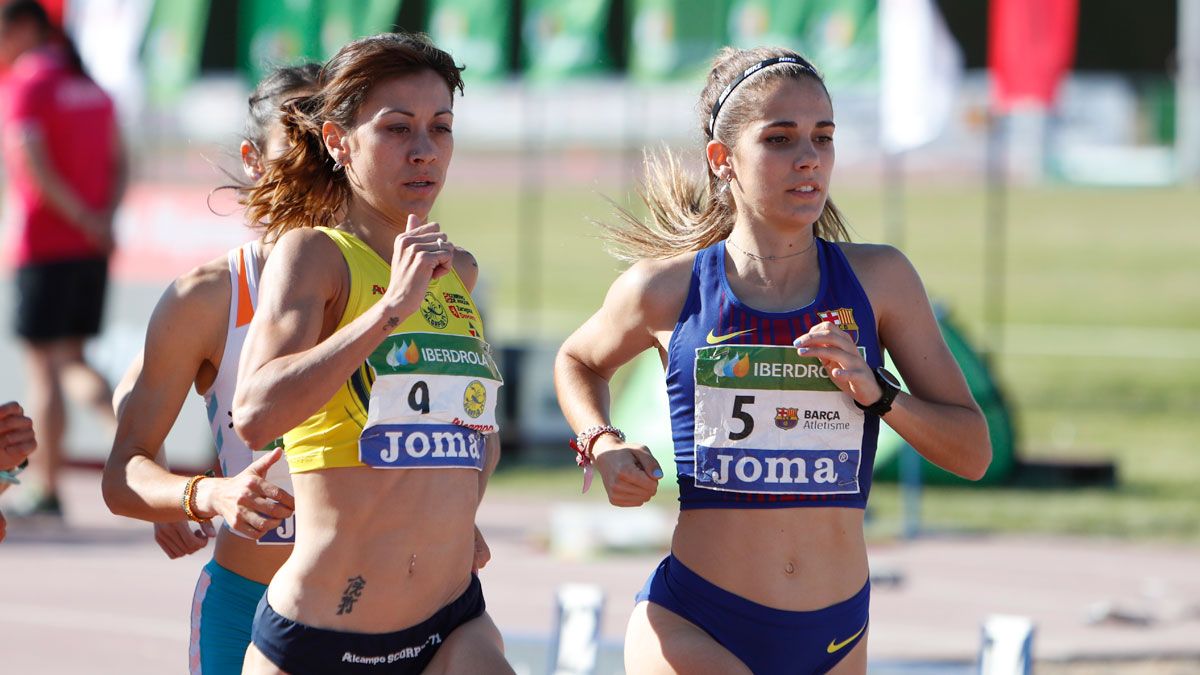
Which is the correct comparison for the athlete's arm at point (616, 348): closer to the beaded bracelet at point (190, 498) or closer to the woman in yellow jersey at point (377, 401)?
the woman in yellow jersey at point (377, 401)

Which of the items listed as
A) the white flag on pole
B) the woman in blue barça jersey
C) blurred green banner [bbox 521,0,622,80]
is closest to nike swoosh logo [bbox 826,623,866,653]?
the woman in blue barça jersey

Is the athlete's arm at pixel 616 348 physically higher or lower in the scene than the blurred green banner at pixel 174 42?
lower

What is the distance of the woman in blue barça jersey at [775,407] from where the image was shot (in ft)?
11.9

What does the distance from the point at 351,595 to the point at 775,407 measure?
95 cm

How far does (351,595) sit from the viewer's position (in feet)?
11.0

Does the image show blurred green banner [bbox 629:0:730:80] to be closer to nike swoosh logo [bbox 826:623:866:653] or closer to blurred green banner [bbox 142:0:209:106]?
blurred green banner [bbox 142:0:209:106]

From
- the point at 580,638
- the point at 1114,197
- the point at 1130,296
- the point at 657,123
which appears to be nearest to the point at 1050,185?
the point at 1114,197

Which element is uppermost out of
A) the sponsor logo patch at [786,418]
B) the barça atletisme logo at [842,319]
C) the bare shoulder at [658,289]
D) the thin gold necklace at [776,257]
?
the thin gold necklace at [776,257]

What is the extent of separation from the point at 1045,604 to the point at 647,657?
15.2ft

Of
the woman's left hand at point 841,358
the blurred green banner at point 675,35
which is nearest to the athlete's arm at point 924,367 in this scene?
the woman's left hand at point 841,358

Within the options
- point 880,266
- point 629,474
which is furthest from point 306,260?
point 880,266

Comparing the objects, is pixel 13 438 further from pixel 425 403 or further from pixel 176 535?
pixel 425 403

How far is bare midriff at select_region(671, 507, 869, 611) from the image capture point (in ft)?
11.9

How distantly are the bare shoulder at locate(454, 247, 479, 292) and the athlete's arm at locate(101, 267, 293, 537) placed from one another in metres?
0.50
